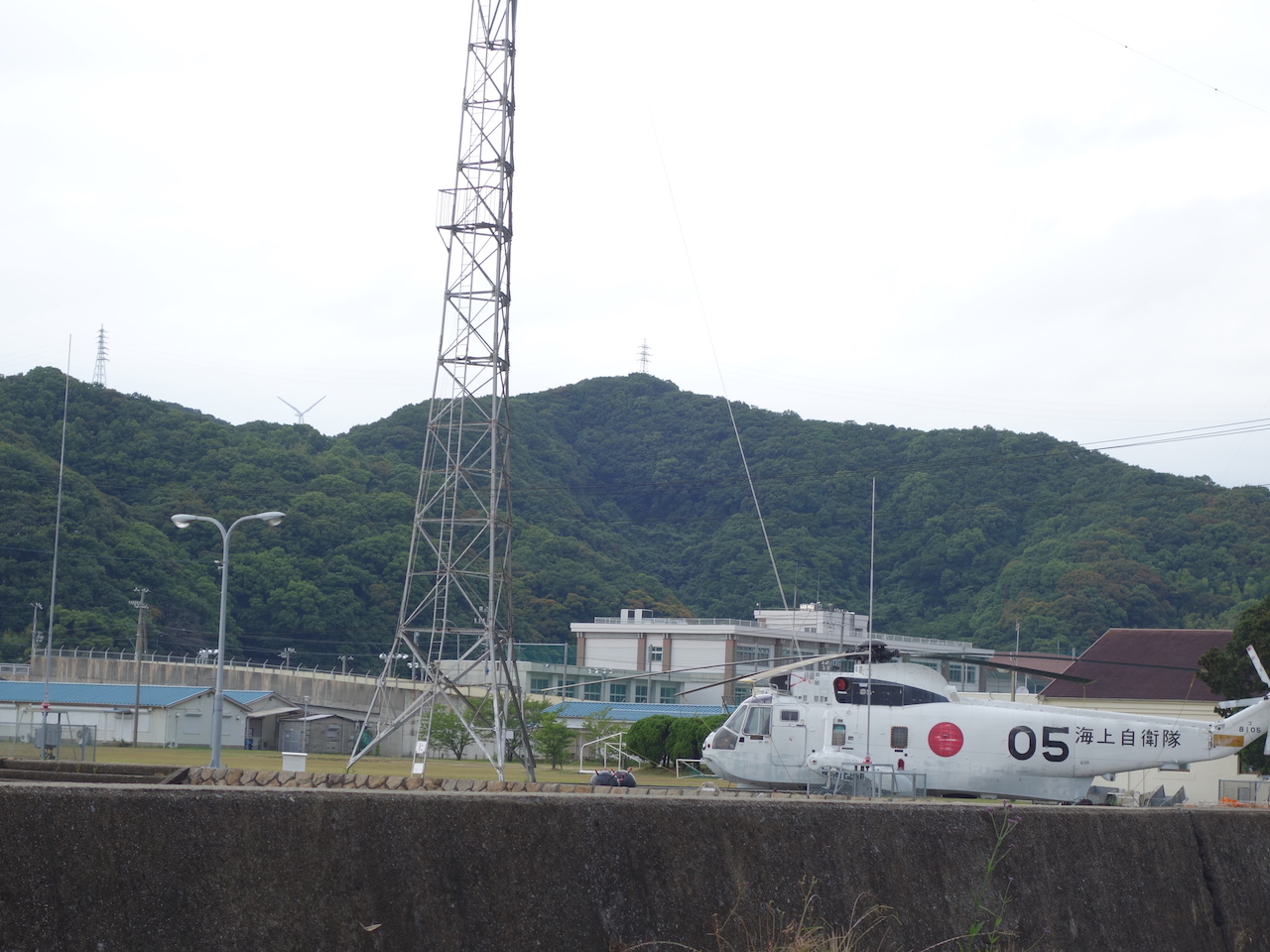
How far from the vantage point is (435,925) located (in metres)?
4.66

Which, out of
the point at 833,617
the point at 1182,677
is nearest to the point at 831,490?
the point at 833,617

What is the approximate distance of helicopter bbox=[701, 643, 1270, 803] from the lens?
2195cm

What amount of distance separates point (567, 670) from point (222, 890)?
75.2 metres

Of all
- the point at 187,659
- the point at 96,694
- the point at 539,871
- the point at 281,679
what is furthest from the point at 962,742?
the point at 187,659

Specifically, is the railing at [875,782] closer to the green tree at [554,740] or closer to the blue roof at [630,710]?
the green tree at [554,740]

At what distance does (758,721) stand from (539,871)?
1891cm

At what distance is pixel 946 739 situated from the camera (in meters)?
22.1

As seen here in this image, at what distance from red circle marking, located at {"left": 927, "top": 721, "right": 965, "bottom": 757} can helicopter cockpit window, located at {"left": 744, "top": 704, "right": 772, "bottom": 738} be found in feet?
9.87

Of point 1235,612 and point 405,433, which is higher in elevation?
point 405,433

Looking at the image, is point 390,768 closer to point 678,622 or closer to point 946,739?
point 946,739

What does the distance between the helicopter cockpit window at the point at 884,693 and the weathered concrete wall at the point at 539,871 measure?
15.0 meters

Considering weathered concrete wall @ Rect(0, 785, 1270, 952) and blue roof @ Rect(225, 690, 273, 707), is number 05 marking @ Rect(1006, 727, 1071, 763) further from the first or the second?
blue roof @ Rect(225, 690, 273, 707)

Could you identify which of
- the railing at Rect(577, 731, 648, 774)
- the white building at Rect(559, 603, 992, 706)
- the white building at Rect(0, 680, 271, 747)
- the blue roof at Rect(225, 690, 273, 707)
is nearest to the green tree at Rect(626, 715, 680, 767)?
the railing at Rect(577, 731, 648, 774)

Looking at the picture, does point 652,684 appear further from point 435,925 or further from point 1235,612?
point 435,925
